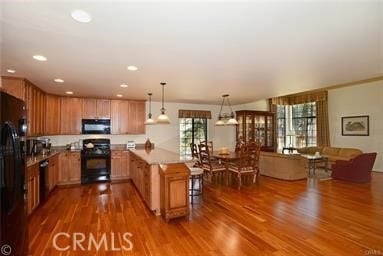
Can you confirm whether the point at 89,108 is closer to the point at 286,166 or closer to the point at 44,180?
the point at 44,180

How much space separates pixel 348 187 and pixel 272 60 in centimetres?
409

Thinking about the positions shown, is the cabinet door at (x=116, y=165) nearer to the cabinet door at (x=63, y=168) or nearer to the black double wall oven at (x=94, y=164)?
the black double wall oven at (x=94, y=164)

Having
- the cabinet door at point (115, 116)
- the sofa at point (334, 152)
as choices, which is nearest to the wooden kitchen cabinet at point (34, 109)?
the cabinet door at point (115, 116)

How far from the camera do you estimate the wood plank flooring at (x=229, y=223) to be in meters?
2.58

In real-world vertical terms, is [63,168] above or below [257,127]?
below

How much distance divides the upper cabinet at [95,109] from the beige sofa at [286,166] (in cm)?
496

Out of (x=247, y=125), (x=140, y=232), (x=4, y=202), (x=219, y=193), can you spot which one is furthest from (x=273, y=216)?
(x=247, y=125)

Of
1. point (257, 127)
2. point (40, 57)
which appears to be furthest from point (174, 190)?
point (257, 127)

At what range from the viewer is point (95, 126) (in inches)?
246

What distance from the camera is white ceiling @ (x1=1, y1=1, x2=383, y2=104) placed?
1.83 meters

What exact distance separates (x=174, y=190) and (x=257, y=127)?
6.09 metres

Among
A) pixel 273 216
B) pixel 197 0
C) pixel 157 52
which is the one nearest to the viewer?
pixel 197 0

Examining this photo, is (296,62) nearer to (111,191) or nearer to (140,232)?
(140,232)

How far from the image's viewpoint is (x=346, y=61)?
3.25m
